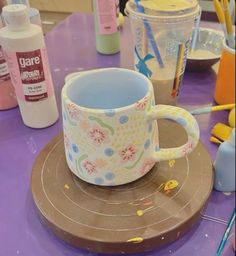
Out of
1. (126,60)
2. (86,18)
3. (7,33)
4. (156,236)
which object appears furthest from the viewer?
(86,18)

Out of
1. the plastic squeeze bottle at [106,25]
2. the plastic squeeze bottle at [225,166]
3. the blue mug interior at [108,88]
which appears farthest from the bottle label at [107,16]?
the plastic squeeze bottle at [225,166]

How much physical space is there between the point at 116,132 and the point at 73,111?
0.14ft

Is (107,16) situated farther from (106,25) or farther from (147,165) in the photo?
(147,165)

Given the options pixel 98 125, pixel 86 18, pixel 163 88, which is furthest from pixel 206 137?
pixel 86 18

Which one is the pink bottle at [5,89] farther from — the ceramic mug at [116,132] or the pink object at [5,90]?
the ceramic mug at [116,132]

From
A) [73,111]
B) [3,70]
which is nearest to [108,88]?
[73,111]

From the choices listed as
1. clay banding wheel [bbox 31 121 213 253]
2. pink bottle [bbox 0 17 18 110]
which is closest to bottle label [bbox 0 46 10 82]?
pink bottle [bbox 0 17 18 110]

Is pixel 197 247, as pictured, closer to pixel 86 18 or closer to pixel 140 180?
pixel 140 180

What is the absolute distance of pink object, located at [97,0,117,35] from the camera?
582mm

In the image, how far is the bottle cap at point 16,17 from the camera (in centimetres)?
41

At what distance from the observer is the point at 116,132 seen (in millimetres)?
309

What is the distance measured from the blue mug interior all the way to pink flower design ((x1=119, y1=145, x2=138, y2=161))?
0.06 metres

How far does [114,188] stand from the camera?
1.14 ft

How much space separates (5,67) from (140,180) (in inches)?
10.2
